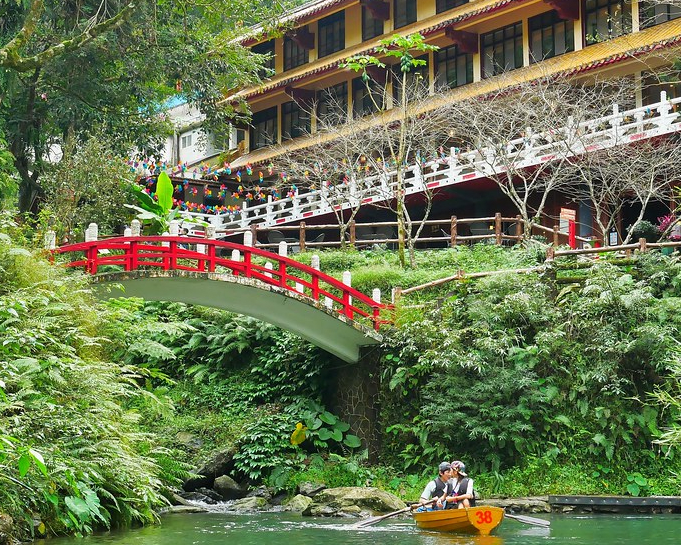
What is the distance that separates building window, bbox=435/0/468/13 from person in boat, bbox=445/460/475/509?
76.6ft

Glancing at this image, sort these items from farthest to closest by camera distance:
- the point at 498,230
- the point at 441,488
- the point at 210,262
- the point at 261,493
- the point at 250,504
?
1. the point at 498,230
2. the point at 261,493
3. the point at 250,504
4. the point at 210,262
5. the point at 441,488

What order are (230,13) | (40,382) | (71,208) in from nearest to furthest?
(40,382) → (71,208) → (230,13)

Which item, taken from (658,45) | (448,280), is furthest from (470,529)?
(658,45)

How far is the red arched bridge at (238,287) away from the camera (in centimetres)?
1928

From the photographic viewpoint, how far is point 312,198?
35094 mm

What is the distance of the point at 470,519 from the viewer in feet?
51.1

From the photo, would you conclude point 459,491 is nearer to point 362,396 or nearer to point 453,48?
point 362,396

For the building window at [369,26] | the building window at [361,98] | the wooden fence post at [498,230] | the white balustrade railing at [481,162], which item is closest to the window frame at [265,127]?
the building window at [361,98]

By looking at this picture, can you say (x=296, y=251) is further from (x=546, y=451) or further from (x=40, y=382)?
(x=40, y=382)

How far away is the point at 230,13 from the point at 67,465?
60.0ft

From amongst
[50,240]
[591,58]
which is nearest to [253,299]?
[50,240]

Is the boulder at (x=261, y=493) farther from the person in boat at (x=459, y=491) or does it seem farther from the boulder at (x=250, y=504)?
the person in boat at (x=459, y=491)

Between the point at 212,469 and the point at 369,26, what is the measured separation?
22.6 meters

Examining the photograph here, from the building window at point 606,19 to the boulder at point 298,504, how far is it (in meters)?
17.3
